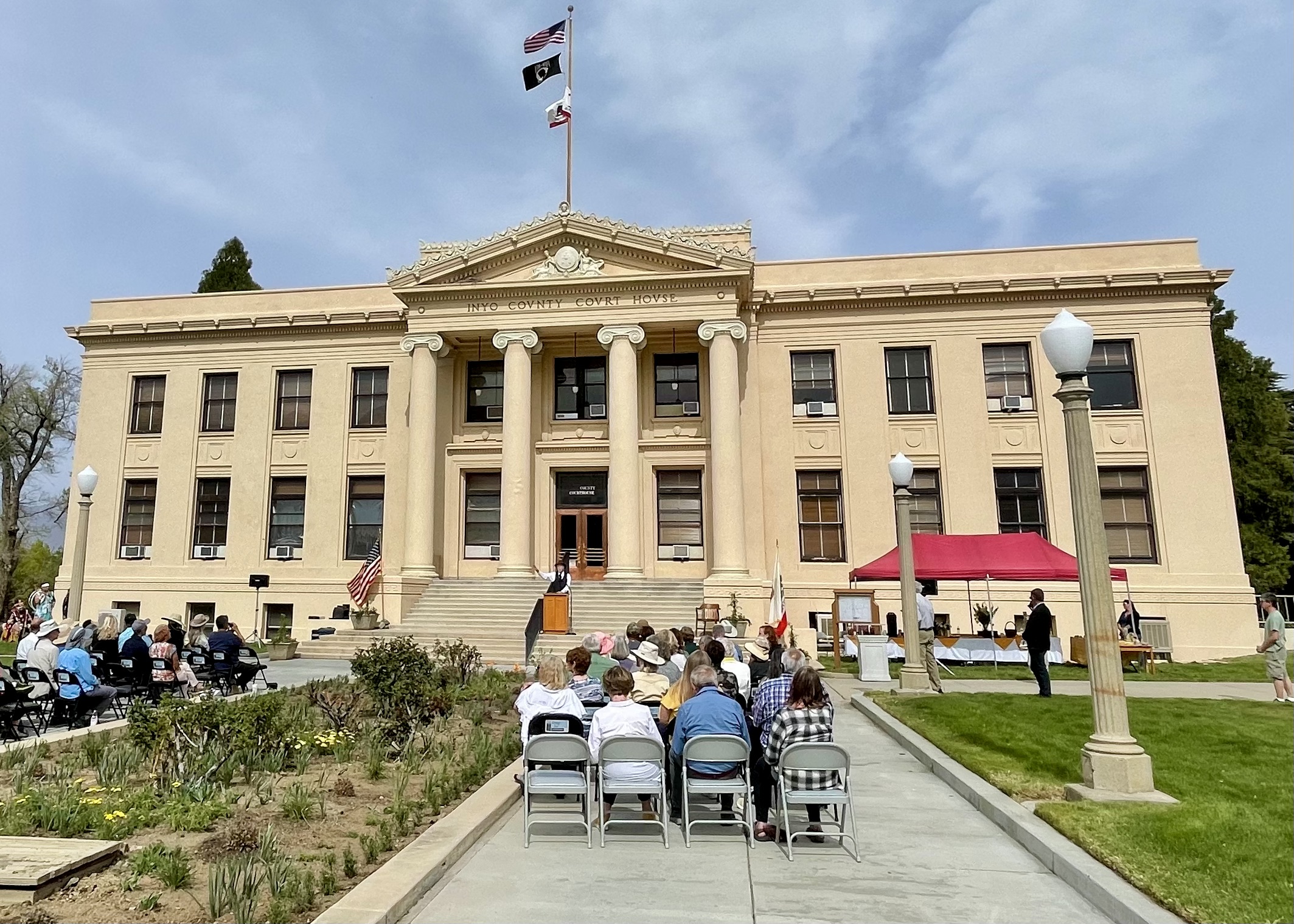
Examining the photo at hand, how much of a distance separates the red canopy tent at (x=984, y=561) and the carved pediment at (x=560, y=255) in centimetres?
1088

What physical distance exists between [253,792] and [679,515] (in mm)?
20199

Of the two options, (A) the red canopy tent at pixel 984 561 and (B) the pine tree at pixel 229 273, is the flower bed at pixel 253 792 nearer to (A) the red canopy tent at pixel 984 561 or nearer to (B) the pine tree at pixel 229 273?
(A) the red canopy tent at pixel 984 561

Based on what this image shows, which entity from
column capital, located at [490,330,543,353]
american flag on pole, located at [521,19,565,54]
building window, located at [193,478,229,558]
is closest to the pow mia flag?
american flag on pole, located at [521,19,565,54]

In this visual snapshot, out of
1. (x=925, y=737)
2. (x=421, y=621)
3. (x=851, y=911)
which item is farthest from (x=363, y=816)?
(x=421, y=621)

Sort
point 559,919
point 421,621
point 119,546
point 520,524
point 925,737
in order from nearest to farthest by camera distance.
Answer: point 559,919 < point 925,737 < point 421,621 < point 520,524 < point 119,546

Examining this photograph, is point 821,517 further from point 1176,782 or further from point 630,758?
point 630,758

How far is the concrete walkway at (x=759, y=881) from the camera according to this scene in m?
4.84

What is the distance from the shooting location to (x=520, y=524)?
2461 centimetres

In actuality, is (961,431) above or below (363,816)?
above

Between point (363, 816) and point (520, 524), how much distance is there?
59.2ft

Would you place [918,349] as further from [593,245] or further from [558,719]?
[558,719]

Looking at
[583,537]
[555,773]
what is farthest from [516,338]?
[555,773]

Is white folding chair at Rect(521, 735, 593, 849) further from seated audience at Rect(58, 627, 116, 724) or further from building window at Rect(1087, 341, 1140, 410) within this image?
building window at Rect(1087, 341, 1140, 410)

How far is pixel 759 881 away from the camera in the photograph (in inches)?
214
